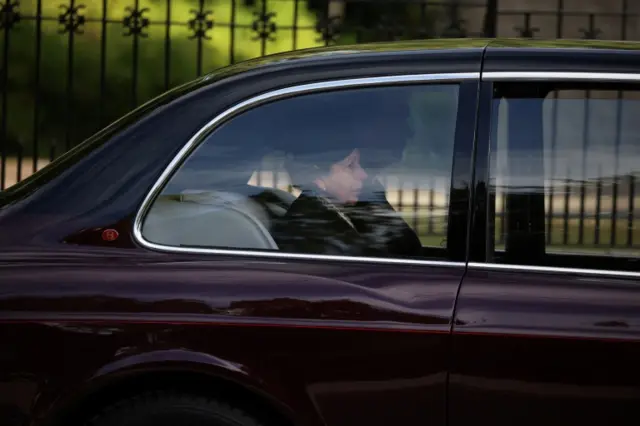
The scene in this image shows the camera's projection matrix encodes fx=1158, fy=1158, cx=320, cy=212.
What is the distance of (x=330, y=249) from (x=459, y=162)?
15.9 inches

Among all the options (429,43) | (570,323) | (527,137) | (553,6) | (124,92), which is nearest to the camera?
(570,323)

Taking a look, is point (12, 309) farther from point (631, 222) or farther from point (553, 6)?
point (553, 6)

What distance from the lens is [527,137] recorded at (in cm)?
300

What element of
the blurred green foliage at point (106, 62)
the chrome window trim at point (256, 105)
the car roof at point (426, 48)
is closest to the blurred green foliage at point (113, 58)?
the blurred green foliage at point (106, 62)

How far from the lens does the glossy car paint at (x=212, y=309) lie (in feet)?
9.34

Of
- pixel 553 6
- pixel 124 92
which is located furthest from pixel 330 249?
pixel 553 6

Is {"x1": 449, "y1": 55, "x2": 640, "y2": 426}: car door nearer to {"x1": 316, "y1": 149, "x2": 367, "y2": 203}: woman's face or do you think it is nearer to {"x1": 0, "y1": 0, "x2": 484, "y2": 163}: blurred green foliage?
{"x1": 316, "y1": 149, "x2": 367, "y2": 203}: woman's face

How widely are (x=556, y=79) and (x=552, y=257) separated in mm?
460

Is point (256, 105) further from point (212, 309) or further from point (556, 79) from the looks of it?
point (556, 79)

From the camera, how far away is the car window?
298cm

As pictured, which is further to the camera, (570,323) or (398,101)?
(398,101)

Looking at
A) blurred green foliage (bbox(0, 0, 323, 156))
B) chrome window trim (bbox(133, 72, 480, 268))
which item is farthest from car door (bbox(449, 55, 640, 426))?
blurred green foliage (bbox(0, 0, 323, 156))

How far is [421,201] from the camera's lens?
3025 millimetres

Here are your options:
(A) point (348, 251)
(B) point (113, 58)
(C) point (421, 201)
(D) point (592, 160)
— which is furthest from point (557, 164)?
(B) point (113, 58)
